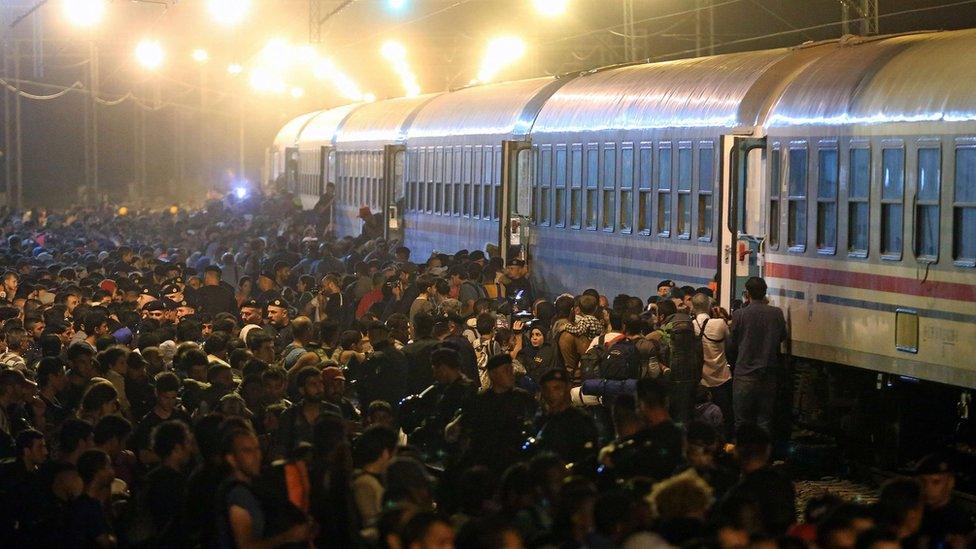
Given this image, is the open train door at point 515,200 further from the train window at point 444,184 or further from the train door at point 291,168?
the train door at point 291,168

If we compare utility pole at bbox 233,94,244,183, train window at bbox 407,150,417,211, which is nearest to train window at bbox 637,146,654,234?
train window at bbox 407,150,417,211

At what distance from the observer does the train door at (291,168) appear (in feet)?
159

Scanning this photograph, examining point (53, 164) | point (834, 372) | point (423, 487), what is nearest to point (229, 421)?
point (423, 487)

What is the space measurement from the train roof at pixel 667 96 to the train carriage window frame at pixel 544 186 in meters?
0.33

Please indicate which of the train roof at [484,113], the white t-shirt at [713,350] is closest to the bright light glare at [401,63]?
the train roof at [484,113]

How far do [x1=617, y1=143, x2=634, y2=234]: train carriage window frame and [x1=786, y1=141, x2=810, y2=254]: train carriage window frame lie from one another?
457 centimetres

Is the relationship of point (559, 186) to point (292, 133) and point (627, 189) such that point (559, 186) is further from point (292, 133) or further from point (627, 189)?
point (292, 133)

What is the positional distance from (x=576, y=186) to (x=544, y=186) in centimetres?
152

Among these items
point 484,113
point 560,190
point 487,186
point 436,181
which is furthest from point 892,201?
point 436,181

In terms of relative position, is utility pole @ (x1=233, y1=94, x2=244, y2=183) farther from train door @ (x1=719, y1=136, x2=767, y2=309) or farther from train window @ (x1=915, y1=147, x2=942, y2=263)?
train window @ (x1=915, y1=147, x2=942, y2=263)

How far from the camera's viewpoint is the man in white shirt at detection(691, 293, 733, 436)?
1443 cm

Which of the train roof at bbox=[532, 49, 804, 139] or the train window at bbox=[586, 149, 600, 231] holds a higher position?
the train roof at bbox=[532, 49, 804, 139]

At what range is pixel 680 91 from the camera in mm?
18859

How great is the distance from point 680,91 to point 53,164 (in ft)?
162
